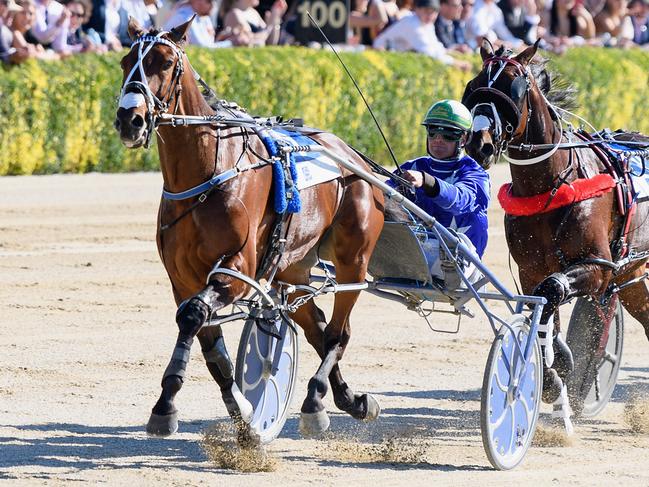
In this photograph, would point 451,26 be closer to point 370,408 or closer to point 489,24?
point 489,24

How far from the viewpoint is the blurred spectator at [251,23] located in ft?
46.2

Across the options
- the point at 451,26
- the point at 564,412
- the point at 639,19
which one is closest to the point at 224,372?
the point at 564,412

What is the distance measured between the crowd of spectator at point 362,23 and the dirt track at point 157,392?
1.99m

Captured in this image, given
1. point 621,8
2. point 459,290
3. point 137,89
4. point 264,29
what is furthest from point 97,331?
point 621,8

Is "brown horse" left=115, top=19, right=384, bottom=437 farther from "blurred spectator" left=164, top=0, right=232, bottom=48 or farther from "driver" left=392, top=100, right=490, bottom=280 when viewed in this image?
"blurred spectator" left=164, top=0, right=232, bottom=48

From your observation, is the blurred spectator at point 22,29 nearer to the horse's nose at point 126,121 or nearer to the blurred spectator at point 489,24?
the blurred spectator at point 489,24

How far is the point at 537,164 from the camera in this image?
6.15 metres

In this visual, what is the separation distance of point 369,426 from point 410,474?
0.96 meters

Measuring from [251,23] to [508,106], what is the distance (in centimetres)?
877

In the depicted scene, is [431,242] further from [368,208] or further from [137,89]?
[137,89]

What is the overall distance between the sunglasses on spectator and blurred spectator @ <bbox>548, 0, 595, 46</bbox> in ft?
41.0

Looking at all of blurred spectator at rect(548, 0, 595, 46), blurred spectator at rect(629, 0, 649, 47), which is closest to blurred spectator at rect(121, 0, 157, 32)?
blurred spectator at rect(548, 0, 595, 46)

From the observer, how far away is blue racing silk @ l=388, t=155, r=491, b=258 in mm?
6146

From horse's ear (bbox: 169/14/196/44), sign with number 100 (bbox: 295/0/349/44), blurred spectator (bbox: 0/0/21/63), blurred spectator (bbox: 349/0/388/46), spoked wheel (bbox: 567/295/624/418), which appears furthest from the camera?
blurred spectator (bbox: 349/0/388/46)
